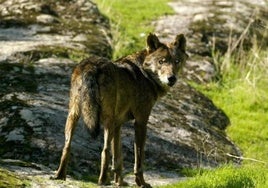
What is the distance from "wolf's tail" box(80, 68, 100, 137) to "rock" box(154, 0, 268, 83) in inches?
367

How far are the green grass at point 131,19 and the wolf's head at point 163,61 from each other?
7113 millimetres

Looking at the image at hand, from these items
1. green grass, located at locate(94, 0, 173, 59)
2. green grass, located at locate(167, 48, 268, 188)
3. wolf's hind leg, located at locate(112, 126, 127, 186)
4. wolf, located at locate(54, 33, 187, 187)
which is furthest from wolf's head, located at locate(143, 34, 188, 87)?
green grass, located at locate(94, 0, 173, 59)

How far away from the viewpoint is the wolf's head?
917cm

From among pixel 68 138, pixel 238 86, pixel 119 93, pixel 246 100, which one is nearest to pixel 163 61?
pixel 119 93

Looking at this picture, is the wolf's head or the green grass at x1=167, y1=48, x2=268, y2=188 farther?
the green grass at x1=167, y1=48, x2=268, y2=188

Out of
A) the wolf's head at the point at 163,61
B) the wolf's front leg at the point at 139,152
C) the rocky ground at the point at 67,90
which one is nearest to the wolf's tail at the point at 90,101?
the rocky ground at the point at 67,90

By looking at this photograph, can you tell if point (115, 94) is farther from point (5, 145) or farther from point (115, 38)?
point (115, 38)

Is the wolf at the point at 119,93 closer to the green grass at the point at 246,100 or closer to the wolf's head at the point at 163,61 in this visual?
the wolf's head at the point at 163,61

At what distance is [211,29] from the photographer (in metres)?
20.0

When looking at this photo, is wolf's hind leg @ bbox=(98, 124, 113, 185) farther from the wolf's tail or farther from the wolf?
the wolf's tail

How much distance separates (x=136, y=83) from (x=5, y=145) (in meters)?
2.18

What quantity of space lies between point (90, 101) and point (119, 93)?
0.80m

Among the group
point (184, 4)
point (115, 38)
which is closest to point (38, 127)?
point (115, 38)

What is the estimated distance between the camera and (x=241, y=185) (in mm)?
8273
